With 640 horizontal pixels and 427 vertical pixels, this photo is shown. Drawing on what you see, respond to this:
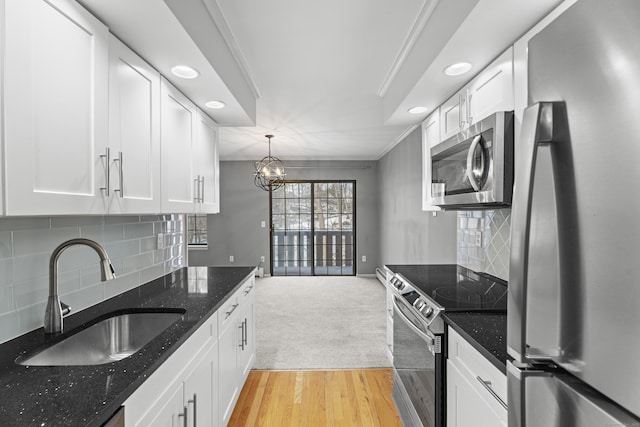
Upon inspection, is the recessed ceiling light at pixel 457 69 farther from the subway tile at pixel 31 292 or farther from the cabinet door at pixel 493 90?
the subway tile at pixel 31 292

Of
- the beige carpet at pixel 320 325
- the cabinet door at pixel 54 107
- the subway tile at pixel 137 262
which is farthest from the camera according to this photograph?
the beige carpet at pixel 320 325

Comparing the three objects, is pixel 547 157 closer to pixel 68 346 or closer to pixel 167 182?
pixel 68 346

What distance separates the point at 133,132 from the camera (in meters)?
1.63

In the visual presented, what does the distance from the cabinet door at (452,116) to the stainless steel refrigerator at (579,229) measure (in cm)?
154

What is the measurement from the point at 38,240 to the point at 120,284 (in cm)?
68

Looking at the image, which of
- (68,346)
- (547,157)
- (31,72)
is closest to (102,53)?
(31,72)

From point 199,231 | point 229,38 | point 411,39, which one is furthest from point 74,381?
point 199,231

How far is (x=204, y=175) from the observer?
2711mm

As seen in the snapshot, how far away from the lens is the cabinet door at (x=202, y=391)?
145 centimetres

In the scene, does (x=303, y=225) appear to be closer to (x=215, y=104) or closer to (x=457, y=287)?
(x=215, y=104)

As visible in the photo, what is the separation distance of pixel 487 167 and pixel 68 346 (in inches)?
78.8

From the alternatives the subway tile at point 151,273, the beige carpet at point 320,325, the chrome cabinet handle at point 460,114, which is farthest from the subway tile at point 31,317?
the chrome cabinet handle at point 460,114

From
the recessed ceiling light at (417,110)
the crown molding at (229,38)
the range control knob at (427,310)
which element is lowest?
the range control knob at (427,310)

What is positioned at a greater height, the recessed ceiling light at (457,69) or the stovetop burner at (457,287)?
the recessed ceiling light at (457,69)
